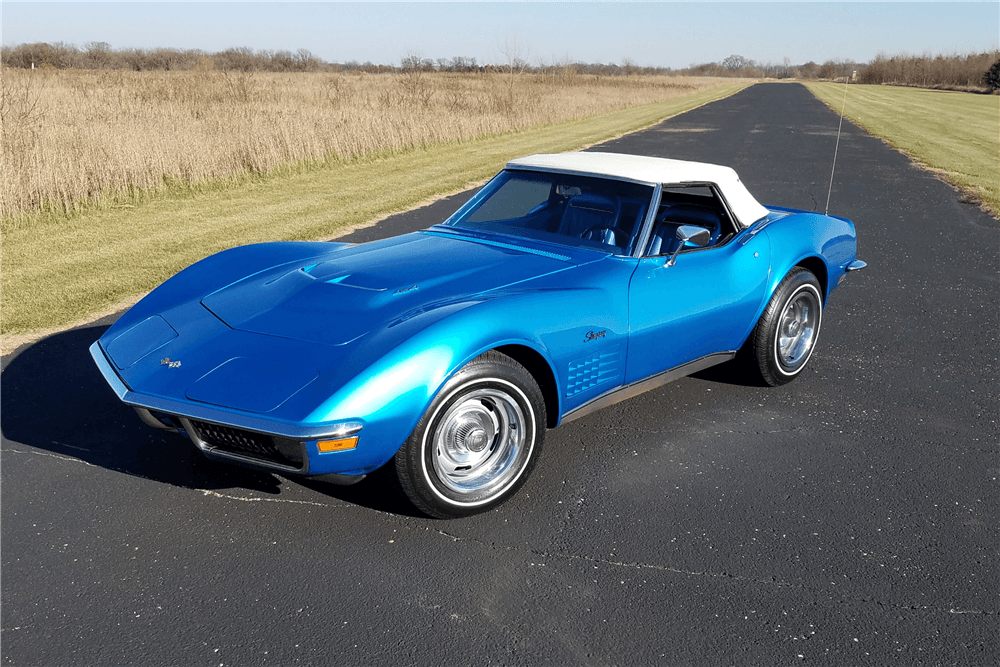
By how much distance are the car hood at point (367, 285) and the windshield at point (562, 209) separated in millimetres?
233

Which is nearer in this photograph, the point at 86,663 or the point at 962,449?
the point at 86,663

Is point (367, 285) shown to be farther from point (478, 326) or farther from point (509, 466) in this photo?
point (509, 466)

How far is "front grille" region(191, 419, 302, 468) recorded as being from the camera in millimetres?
2836

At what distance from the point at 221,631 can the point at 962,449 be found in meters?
3.59

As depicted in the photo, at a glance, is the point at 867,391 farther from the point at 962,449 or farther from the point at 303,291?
the point at 303,291

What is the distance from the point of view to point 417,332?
3.06 meters

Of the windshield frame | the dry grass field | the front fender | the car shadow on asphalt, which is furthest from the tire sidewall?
the dry grass field

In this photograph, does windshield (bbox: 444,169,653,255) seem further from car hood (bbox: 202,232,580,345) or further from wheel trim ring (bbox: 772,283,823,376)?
wheel trim ring (bbox: 772,283,823,376)

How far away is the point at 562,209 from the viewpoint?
4402 mm

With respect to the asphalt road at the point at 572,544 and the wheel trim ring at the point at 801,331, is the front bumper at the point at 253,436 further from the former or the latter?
the wheel trim ring at the point at 801,331

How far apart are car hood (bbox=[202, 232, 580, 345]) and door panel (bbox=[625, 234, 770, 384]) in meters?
0.42

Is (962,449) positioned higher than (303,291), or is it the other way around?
(303,291)

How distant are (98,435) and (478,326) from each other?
2204 mm

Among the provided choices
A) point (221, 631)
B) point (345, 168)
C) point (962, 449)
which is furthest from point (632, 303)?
point (345, 168)
